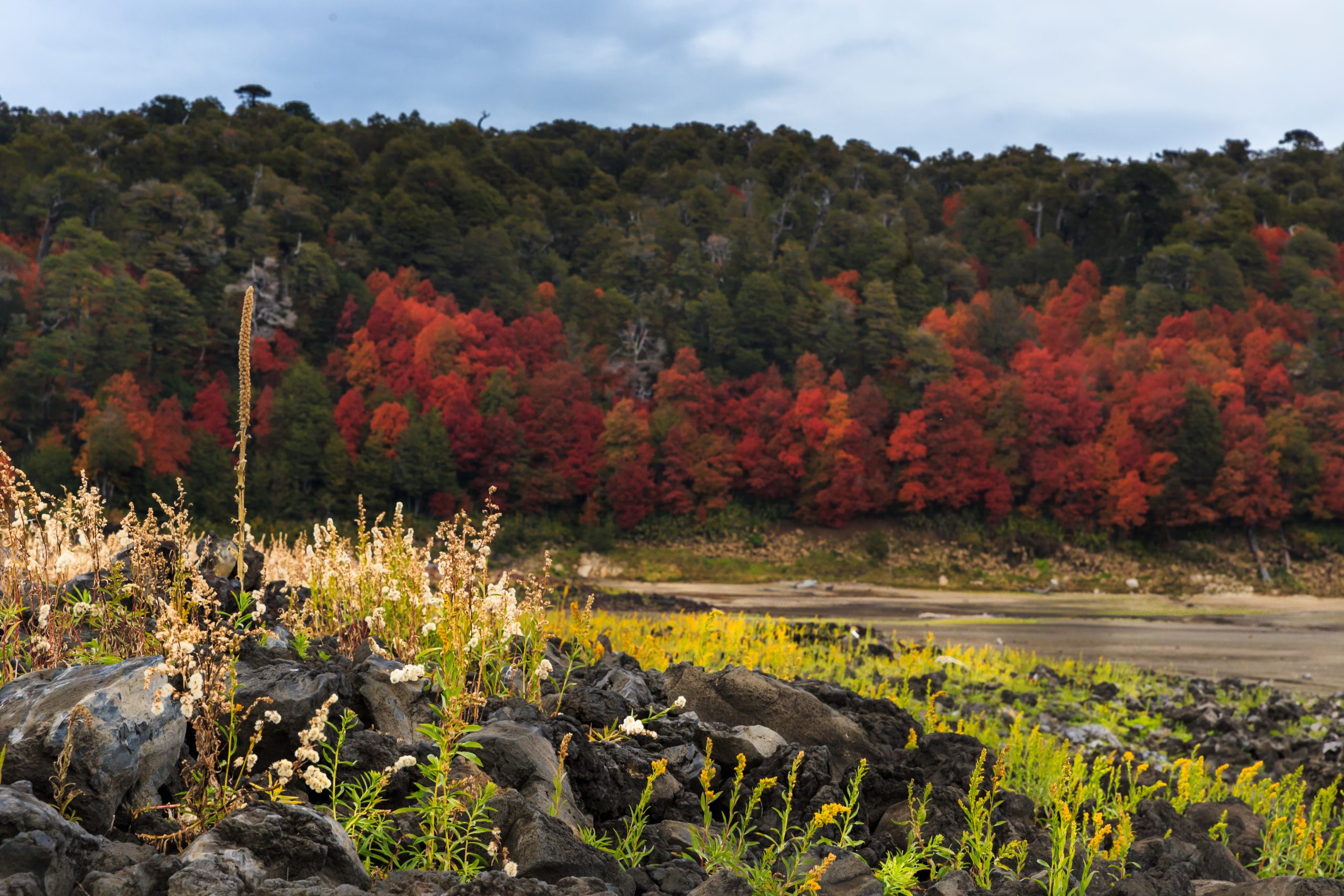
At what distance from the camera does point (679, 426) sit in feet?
156

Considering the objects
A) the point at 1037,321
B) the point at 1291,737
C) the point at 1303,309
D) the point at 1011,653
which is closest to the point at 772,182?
the point at 1037,321

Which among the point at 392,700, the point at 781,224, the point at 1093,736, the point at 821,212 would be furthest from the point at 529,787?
the point at 821,212

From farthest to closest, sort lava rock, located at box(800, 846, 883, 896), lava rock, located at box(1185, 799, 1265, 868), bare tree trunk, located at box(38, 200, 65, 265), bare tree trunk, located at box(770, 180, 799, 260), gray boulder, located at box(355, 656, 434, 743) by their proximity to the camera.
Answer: bare tree trunk, located at box(770, 180, 799, 260) < bare tree trunk, located at box(38, 200, 65, 265) < lava rock, located at box(1185, 799, 1265, 868) < gray boulder, located at box(355, 656, 434, 743) < lava rock, located at box(800, 846, 883, 896)

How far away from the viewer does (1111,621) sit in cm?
2977

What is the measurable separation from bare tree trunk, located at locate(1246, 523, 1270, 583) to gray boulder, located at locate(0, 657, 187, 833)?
49.8 m

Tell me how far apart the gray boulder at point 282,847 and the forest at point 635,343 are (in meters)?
34.9

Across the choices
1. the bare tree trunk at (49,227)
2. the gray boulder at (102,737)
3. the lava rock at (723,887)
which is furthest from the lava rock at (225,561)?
the bare tree trunk at (49,227)

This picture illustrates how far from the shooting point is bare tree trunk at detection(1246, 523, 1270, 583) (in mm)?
44781

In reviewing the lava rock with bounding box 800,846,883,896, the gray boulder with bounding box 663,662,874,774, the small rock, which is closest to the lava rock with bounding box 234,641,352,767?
the lava rock with bounding box 800,846,883,896

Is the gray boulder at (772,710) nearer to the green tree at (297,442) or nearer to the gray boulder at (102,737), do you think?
the gray boulder at (102,737)

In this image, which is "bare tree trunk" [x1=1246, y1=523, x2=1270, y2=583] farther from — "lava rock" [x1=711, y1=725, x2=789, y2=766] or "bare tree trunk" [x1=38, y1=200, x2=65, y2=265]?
"bare tree trunk" [x1=38, y1=200, x2=65, y2=265]

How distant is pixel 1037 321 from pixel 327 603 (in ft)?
203

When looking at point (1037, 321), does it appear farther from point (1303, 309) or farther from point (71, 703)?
point (71, 703)

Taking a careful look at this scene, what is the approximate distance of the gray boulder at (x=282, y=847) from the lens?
9.96 ft
